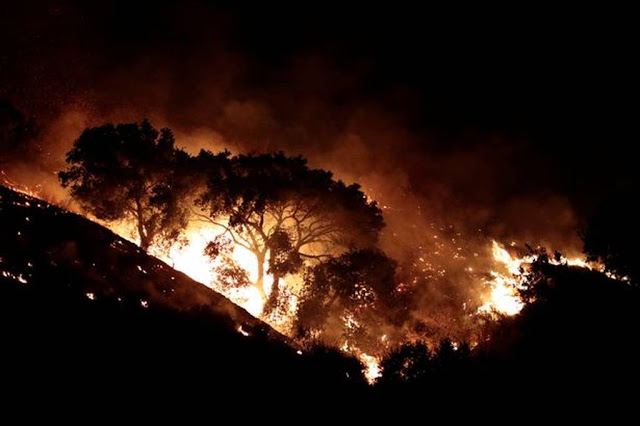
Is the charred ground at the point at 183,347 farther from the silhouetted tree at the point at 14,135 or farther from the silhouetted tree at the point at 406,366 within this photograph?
the silhouetted tree at the point at 14,135

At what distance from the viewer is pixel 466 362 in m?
12.7

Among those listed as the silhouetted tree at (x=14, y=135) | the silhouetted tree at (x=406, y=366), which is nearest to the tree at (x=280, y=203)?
the silhouetted tree at (x=406, y=366)

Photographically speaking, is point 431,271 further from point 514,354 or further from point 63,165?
point 63,165

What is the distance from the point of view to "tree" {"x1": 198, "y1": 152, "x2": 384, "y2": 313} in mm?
19484

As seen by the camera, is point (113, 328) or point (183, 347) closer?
point (113, 328)

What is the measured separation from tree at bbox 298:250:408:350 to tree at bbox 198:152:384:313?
139 cm

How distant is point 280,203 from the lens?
65.6 feet

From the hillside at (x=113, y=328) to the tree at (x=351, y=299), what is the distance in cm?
473

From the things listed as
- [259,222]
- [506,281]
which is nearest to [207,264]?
[259,222]

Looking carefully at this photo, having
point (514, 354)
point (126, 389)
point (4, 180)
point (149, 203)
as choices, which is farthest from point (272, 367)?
point (4, 180)

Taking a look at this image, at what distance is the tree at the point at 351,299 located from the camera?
18.9 metres

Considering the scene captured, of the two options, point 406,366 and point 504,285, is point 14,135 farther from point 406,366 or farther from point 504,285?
point 504,285

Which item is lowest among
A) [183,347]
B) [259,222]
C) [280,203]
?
[183,347]

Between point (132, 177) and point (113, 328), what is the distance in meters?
13.0
